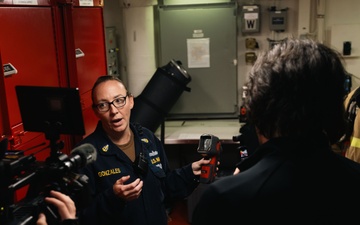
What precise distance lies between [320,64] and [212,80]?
3.46 m

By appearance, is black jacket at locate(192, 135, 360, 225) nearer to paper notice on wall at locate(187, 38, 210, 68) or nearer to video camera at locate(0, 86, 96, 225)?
video camera at locate(0, 86, 96, 225)

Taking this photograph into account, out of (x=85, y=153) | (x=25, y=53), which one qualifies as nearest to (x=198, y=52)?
(x=25, y=53)

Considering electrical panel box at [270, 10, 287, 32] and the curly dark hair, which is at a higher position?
electrical panel box at [270, 10, 287, 32]

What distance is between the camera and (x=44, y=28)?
260 cm

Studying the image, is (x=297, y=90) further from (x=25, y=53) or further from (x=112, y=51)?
(x=112, y=51)

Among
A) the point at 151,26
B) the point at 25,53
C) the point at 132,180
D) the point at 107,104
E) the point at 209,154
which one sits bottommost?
the point at 132,180

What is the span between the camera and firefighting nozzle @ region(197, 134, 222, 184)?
77.2 inches

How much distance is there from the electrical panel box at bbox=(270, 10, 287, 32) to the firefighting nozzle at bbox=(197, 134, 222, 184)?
2557mm

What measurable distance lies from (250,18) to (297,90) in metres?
3.40

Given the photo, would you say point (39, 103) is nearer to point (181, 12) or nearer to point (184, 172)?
point (184, 172)

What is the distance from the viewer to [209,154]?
1999mm

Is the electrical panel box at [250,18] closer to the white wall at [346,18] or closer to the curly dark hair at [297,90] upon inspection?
the white wall at [346,18]

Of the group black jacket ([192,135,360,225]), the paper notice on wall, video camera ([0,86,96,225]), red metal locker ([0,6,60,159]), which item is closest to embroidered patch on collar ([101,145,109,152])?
video camera ([0,86,96,225])

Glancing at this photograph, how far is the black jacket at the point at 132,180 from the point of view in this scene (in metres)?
1.87
